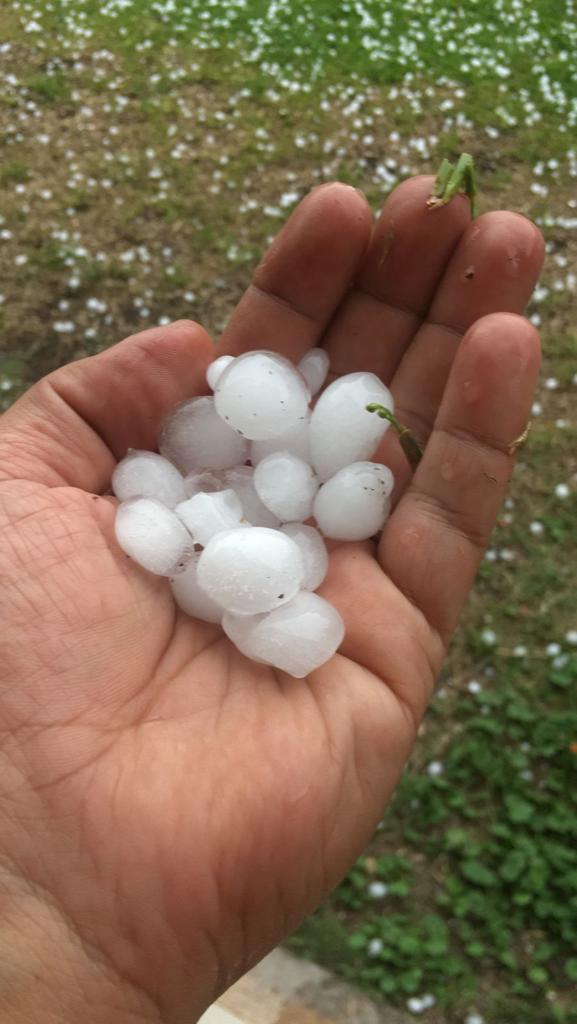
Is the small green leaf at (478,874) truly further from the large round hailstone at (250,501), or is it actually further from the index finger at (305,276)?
the index finger at (305,276)

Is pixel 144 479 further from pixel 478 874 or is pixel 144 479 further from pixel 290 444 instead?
pixel 478 874

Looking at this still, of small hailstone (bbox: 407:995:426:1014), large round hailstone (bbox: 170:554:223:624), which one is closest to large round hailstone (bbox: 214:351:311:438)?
large round hailstone (bbox: 170:554:223:624)

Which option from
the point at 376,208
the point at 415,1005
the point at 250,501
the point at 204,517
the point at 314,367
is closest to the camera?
the point at 204,517

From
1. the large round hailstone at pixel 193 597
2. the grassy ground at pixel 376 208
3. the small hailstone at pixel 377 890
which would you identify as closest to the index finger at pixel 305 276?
the large round hailstone at pixel 193 597

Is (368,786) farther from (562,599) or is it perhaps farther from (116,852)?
(562,599)

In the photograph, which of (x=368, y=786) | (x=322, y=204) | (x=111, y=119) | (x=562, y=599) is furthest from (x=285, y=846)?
(x=111, y=119)

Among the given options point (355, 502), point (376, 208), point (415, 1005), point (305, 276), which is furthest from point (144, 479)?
point (376, 208)

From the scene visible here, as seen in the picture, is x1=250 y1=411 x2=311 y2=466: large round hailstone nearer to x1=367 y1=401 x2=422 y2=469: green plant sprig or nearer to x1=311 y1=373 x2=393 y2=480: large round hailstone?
x1=311 y1=373 x2=393 y2=480: large round hailstone
